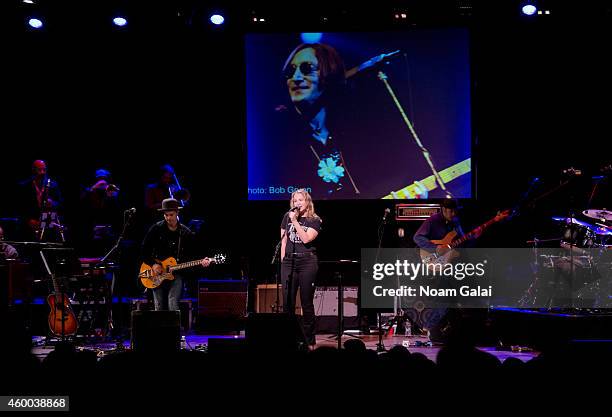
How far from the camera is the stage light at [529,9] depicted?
10703mm

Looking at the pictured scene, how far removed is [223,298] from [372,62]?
4794 millimetres

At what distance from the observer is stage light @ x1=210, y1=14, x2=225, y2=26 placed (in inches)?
433

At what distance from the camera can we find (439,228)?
33.0ft

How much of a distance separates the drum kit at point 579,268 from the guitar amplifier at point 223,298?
4.51 m

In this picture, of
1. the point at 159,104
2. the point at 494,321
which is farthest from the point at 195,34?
the point at 494,321

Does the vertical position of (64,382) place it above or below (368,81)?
below

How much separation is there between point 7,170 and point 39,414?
11005 millimetres

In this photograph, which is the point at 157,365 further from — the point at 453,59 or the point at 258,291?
the point at 453,59

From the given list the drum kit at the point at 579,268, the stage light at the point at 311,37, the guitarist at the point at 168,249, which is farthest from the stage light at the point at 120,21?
the drum kit at the point at 579,268

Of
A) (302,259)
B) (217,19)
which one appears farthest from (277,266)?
(217,19)

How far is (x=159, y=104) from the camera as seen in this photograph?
42.8 ft

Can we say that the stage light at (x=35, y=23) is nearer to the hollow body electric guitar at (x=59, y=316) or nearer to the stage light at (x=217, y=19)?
the stage light at (x=217, y=19)

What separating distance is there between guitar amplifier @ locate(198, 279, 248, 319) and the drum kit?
14.8ft

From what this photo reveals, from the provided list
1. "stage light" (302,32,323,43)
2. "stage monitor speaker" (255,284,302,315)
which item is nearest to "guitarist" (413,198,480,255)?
"stage monitor speaker" (255,284,302,315)
